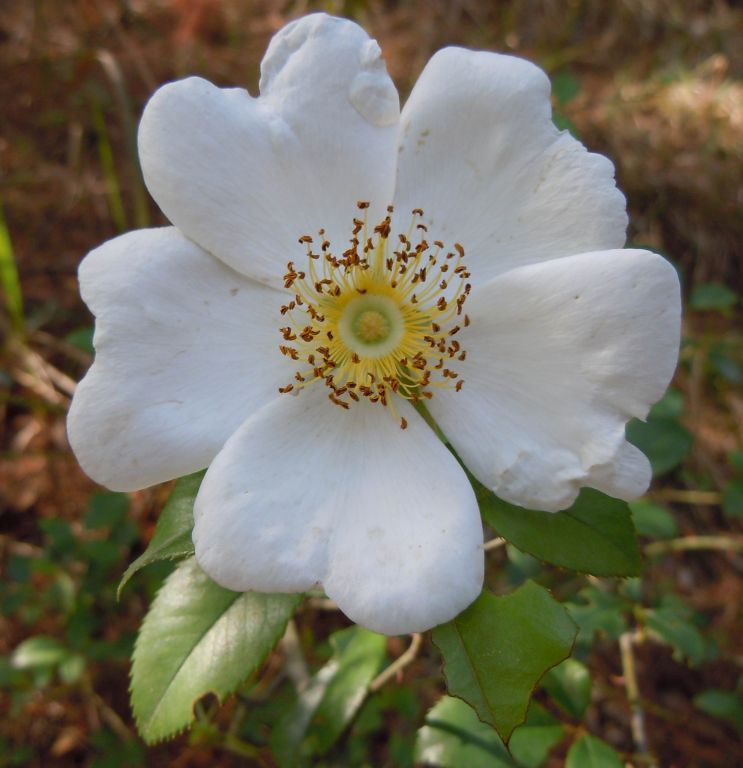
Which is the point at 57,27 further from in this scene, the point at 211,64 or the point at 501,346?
the point at 501,346

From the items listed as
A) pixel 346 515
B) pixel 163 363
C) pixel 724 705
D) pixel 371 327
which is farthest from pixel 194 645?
pixel 724 705

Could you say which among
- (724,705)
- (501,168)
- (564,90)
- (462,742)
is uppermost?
(501,168)

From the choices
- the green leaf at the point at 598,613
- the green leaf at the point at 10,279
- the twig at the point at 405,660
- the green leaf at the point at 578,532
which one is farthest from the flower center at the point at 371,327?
the green leaf at the point at 10,279

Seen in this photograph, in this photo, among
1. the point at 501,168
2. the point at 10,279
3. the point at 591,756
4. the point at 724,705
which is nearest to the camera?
the point at 501,168

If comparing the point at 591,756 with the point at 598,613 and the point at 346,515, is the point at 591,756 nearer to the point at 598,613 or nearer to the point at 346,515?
the point at 598,613

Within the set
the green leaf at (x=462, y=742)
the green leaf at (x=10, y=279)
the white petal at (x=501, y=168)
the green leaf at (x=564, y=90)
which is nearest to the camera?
the white petal at (x=501, y=168)

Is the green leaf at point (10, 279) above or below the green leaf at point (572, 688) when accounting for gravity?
above

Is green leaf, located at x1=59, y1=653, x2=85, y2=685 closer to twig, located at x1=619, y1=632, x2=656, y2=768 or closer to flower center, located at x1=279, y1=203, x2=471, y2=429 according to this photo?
flower center, located at x1=279, y1=203, x2=471, y2=429

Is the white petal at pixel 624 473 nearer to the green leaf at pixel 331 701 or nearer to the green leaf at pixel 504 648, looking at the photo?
the green leaf at pixel 504 648

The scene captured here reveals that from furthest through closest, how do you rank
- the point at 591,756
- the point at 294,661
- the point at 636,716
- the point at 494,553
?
the point at 494,553 < the point at 294,661 < the point at 636,716 < the point at 591,756
